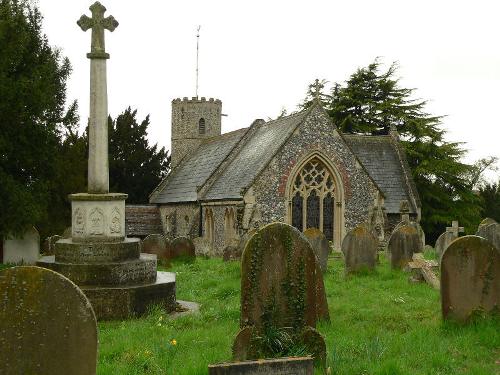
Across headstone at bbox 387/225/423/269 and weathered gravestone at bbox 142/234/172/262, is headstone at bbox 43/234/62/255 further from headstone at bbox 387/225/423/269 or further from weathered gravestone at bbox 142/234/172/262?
headstone at bbox 387/225/423/269

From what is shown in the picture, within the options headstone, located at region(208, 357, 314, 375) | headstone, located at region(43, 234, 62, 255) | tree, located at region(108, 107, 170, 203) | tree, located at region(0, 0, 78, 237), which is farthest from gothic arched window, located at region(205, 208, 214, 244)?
headstone, located at region(208, 357, 314, 375)

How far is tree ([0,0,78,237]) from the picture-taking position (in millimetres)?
13797

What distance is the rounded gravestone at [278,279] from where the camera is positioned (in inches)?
230

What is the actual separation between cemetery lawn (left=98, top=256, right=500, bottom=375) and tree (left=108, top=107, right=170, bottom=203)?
2405cm

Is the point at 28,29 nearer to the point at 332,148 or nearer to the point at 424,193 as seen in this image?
the point at 332,148

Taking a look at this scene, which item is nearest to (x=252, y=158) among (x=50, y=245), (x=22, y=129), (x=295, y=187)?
(x=295, y=187)

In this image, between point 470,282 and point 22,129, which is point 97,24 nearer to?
point 22,129

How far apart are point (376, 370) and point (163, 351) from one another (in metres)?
2.16

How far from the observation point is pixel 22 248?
14.6 m

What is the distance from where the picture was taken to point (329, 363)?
5734 millimetres

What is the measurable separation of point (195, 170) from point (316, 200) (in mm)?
7850

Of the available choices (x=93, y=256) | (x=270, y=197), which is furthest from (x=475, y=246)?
(x=270, y=197)

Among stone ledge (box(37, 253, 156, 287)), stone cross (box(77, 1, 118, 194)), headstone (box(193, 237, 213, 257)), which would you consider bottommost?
headstone (box(193, 237, 213, 257))

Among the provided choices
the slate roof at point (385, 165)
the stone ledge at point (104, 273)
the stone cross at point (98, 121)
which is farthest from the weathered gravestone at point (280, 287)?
the slate roof at point (385, 165)
